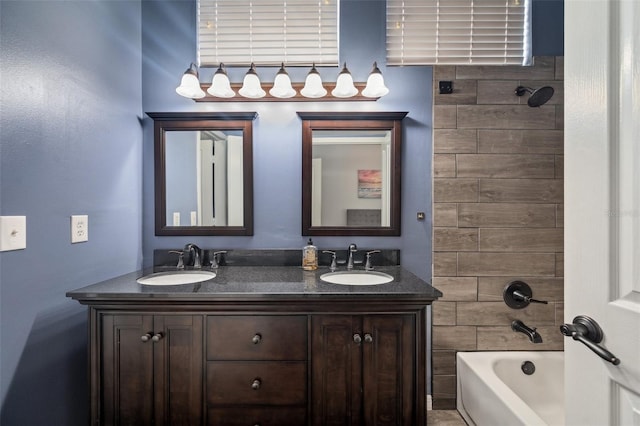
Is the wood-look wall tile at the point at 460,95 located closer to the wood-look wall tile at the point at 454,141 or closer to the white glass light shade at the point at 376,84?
the wood-look wall tile at the point at 454,141

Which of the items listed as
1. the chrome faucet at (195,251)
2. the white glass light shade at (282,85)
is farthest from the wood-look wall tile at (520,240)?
the chrome faucet at (195,251)

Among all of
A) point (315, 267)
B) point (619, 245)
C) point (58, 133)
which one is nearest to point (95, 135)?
point (58, 133)

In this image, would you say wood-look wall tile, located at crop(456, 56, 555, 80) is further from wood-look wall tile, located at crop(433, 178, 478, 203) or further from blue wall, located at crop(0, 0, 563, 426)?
wood-look wall tile, located at crop(433, 178, 478, 203)

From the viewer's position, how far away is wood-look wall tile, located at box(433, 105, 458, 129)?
6.20ft

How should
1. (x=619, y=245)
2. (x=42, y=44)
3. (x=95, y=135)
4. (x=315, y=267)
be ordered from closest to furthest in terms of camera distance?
(x=619, y=245)
(x=42, y=44)
(x=95, y=135)
(x=315, y=267)

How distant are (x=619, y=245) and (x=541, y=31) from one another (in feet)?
6.22

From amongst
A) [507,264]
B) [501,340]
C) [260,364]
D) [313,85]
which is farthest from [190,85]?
[501,340]

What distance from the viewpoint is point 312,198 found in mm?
1924

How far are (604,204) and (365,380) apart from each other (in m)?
1.06

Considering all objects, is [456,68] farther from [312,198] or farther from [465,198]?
[312,198]

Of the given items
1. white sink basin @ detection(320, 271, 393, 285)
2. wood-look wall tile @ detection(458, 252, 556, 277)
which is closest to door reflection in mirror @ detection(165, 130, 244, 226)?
white sink basin @ detection(320, 271, 393, 285)

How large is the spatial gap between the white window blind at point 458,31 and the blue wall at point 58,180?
1615 millimetres

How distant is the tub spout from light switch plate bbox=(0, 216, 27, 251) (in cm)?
240

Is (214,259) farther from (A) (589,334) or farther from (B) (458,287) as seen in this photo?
(A) (589,334)
